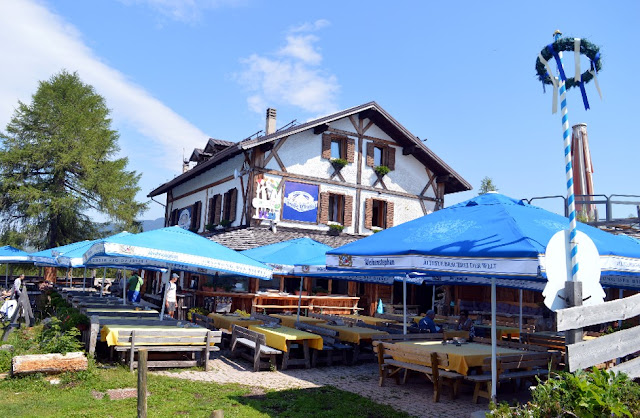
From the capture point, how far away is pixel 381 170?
76.7ft

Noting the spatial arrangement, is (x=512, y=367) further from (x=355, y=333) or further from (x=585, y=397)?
(x=355, y=333)

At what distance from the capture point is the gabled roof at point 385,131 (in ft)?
67.7

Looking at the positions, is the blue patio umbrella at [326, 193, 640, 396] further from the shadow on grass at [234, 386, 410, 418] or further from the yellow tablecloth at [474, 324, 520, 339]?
the yellow tablecloth at [474, 324, 520, 339]

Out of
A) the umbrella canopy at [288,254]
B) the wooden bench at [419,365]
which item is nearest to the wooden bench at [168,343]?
the umbrella canopy at [288,254]

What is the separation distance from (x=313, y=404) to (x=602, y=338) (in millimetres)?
4034

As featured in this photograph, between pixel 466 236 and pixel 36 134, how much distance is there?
32.3m

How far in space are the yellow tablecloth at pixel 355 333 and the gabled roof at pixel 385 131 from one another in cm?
1004

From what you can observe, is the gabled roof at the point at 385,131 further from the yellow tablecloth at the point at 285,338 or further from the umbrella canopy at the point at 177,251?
the yellow tablecloth at the point at 285,338

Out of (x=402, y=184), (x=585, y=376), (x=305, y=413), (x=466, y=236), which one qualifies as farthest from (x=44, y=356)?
(x=402, y=184)

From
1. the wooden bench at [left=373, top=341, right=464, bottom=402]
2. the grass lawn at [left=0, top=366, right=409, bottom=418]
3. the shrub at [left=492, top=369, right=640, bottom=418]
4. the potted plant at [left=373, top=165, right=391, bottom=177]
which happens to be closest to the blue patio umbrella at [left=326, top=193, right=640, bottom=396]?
the wooden bench at [left=373, top=341, right=464, bottom=402]

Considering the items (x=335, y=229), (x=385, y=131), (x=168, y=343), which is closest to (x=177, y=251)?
(x=168, y=343)

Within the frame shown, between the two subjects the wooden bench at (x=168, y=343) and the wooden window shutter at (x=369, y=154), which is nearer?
the wooden bench at (x=168, y=343)

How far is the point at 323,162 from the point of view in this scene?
22.3 m

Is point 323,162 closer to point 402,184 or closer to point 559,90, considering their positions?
point 402,184
